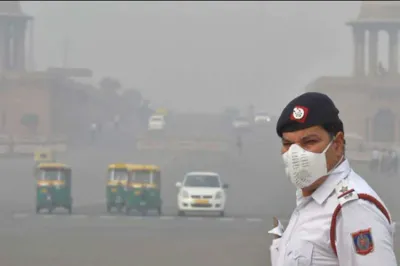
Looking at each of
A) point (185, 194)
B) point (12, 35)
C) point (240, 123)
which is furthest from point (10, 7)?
point (185, 194)

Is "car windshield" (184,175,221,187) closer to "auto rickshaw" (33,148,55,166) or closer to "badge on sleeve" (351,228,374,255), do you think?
"auto rickshaw" (33,148,55,166)

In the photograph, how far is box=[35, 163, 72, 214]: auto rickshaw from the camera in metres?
20.2

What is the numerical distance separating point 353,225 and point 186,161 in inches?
1619

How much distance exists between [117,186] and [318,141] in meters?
18.3

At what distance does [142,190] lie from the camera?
20531 millimetres

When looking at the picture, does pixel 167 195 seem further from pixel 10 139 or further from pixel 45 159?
pixel 10 139

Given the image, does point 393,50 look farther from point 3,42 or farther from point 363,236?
point 363,236

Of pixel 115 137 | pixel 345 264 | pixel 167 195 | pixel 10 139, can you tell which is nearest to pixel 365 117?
pixel 115 137

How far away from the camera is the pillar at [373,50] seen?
50.9m

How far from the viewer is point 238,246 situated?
14781mm

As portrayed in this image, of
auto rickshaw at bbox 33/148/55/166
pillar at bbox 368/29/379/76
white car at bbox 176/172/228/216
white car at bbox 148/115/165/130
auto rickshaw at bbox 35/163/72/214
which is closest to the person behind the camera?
auto rickshaw at bbox 35/163/72/214

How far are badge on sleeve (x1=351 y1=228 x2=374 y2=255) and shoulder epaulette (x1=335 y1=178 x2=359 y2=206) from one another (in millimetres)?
86

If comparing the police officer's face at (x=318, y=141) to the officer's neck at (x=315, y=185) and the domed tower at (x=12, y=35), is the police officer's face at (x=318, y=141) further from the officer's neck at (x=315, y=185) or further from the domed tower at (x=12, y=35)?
the domed tower at (x=12, y=35)

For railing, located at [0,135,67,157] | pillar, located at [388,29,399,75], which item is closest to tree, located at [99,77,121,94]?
railing, located at [0,135,67,157]
